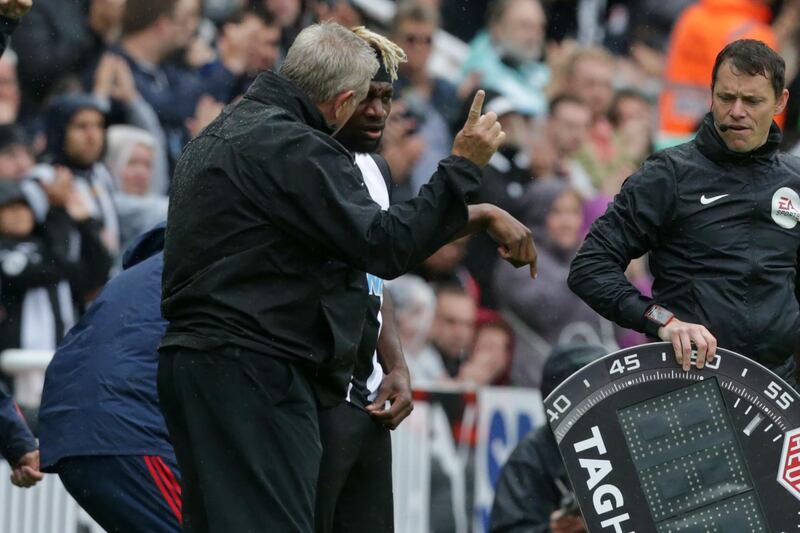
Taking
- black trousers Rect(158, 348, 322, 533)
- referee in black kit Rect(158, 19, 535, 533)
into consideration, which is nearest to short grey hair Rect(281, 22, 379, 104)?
referee in black kit Rect(158, 19, 535, 533)

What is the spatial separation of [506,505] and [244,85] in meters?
3.32

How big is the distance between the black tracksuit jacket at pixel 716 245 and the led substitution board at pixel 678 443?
14 centimetres

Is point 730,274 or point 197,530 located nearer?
point 197,530

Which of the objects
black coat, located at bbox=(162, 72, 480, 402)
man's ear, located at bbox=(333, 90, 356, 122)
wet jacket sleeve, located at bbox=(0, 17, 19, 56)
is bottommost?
black coat, located at bbox=(162, 72, 480, 402)

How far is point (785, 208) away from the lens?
5277 mm

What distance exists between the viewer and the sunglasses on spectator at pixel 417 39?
32.4 ft

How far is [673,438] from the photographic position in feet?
17.2

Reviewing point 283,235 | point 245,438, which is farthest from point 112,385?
point 283,235

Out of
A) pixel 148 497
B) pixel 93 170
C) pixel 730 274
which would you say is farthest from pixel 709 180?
pixel 93 170

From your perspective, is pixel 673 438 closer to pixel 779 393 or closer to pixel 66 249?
pixel 779 393

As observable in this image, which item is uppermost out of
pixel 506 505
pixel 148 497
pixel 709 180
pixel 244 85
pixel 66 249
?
pixel 244 85

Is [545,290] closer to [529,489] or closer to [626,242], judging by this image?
[529,489]

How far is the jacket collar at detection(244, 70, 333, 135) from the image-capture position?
4.87 meters

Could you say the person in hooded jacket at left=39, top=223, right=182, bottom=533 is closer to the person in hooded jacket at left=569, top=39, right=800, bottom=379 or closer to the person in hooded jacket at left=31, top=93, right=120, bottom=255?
the person in hooded jacket at left=569, top=39, right=800, bottom=379
